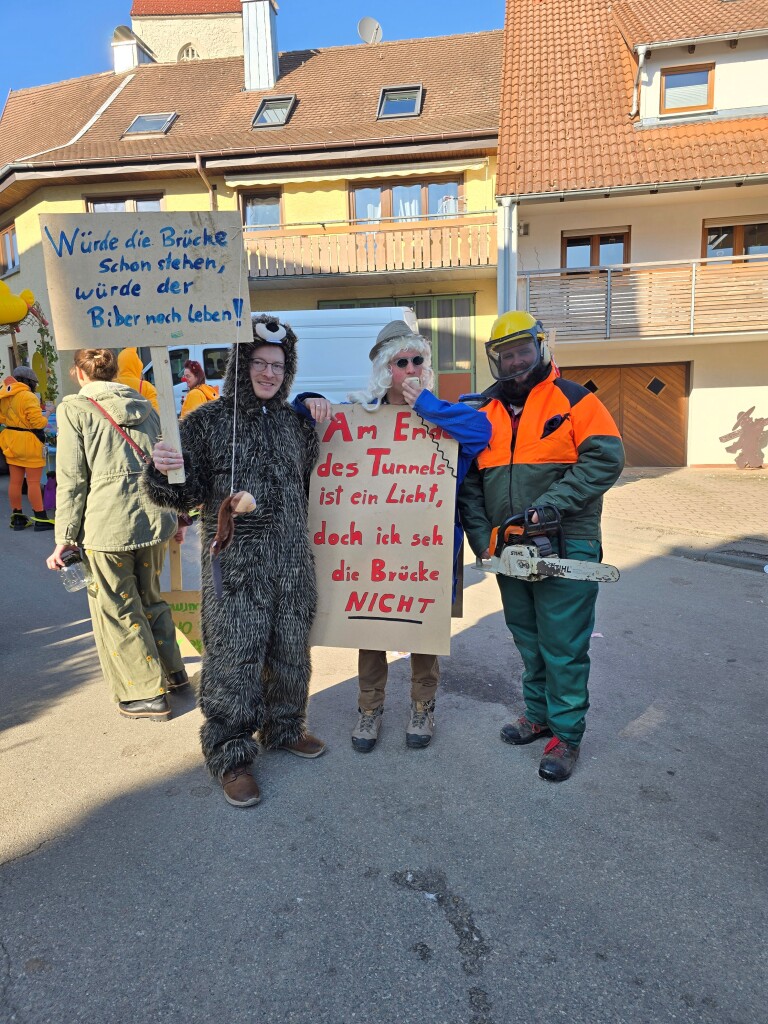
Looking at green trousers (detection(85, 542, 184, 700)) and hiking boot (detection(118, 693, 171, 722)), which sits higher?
green trousers (detection(85, 542, 184, 700))

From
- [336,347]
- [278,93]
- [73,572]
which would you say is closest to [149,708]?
[73,572]

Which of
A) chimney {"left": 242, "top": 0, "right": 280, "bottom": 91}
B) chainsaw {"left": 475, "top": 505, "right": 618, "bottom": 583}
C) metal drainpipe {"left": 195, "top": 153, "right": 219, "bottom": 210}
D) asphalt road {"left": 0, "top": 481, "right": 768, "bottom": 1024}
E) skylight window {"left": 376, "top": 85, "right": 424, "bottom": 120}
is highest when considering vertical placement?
chimney {"left": 242, "top": 0, "right": 280, "bottom": 91}

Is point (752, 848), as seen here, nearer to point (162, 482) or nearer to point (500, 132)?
point (162, 482)

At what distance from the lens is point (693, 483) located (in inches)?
462

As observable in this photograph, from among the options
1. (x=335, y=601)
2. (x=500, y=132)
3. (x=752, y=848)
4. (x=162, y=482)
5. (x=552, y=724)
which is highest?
(x=500, y=132)

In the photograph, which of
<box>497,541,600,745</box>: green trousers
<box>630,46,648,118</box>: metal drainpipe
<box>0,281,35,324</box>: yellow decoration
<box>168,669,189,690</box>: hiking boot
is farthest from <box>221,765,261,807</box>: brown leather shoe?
<box>630,46,648,118</box>: metal drainpipe

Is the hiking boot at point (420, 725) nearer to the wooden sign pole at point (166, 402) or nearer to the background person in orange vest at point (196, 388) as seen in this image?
the wooden sign pole at point (166, 402)

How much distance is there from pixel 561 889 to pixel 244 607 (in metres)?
1.60

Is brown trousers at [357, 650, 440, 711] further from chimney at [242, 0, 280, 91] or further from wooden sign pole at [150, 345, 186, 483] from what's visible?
chimney at [242, 0, 280, 91]

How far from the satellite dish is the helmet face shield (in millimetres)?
22340

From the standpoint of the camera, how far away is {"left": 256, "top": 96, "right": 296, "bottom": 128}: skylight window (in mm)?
16688

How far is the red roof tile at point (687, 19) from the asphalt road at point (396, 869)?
46.0 feet

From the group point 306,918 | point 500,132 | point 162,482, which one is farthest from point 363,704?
point 500,132

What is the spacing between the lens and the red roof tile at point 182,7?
90.5 ft
